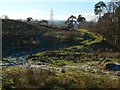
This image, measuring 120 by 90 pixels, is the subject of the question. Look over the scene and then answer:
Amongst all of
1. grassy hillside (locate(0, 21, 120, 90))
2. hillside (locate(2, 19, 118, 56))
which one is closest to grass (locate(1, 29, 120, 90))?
grassy hillside (locate(0, 21, 120, 90))

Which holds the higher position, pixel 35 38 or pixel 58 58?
pixel 35 38

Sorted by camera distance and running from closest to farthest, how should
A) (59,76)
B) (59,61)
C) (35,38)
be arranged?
1. (59,76)
2. (59,61)
3. (35,38)

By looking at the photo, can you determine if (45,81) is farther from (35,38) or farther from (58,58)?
(35,38)

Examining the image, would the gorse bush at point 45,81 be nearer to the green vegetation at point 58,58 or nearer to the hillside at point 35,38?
the green vegetation at point 58,58

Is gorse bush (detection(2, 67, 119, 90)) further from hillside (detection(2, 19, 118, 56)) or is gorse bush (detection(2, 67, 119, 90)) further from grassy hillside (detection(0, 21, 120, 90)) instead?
hillside (detection(2, 19, 118, 56))

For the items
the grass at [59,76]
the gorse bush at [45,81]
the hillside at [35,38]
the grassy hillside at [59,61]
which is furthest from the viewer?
the hillside at [35,38]

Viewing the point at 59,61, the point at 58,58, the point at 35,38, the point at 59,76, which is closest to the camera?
the point at 59,76

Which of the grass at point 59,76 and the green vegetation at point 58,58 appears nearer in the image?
the grass at point 59,76

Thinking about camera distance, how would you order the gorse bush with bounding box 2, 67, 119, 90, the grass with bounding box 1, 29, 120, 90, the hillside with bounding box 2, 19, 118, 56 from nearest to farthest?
the gorse bush with bounding box 2, 67, 119, 90, the grass with bounding box 1, 29, 120, 90, the hillside with bounding box 2, 19, 118, 56

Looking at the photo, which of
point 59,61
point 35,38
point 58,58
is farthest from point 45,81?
point 35,38

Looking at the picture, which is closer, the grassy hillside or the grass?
the grass

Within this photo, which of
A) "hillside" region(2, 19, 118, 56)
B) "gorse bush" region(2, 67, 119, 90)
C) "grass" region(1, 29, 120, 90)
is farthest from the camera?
"hillside" region(2, 19, 118, 56)

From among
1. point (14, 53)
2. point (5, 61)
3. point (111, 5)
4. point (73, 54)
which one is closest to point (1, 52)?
point (14, 53)

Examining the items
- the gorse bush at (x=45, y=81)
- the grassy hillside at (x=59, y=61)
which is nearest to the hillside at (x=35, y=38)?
the grassy hillside at (x=59, y=61)
